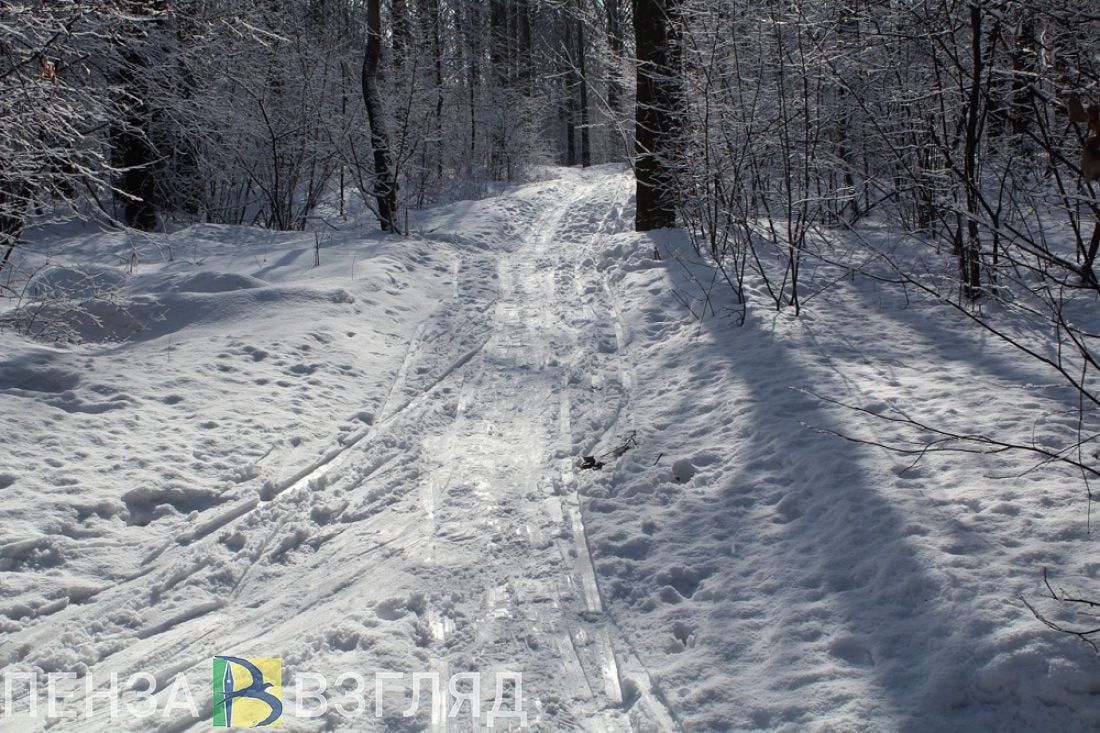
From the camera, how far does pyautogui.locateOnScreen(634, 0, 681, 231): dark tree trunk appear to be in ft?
33.6

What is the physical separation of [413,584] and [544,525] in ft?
2.82

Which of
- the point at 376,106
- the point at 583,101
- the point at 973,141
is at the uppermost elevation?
the point at 583,101

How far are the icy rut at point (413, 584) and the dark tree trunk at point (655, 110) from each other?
535 cm

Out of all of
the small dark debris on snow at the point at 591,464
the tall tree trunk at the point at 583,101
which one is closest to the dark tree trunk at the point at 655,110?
the small dark debris on snow at the point at 591,464

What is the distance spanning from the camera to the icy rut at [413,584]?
2.97 metres

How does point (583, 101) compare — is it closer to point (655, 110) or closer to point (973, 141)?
point (655, 110)

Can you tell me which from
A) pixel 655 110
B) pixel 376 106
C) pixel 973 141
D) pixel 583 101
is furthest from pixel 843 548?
pixel 583 101

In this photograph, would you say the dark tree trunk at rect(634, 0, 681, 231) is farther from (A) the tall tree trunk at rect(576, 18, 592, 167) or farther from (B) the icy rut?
(A) the tall tree trunk at rect(576, 18, 592, 167)

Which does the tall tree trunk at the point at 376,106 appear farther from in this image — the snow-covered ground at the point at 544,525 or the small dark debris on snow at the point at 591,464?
the small dark debris on snow at the point at 591,464

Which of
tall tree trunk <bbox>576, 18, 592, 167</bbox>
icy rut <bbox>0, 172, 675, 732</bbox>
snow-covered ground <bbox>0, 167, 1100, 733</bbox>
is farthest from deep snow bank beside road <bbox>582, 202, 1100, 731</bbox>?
tall tree trunk <bbox>576, 18, 592, 167</bbox>

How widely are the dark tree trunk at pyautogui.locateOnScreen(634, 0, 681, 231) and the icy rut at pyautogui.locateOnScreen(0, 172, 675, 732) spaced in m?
5.35

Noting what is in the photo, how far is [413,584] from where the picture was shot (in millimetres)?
3650

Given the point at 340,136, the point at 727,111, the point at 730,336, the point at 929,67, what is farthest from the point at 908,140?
the point at 340,136

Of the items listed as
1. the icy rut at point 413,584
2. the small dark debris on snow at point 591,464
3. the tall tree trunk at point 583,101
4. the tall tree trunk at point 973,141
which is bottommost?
the icy rut at point 413,584
